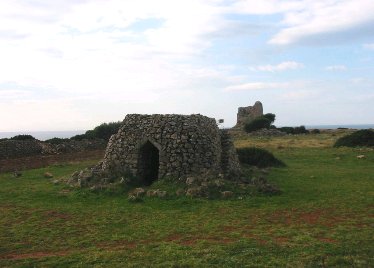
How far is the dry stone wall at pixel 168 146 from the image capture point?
18.0m

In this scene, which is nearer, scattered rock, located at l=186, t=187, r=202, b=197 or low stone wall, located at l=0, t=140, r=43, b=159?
scattered rock, located at l=186, t=187, r=202, b=197

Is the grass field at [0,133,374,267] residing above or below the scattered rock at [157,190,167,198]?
below

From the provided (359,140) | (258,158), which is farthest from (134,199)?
(359,140)

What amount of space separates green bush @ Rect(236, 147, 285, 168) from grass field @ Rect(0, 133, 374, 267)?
658 centimetres

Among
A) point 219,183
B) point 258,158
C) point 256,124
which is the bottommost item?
point 219,183

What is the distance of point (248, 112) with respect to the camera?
7488 centimetres

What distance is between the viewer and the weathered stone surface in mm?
73312

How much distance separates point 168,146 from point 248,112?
5817cm

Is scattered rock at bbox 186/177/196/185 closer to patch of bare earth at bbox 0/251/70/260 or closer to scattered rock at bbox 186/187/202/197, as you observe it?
scattered rock at bbox 186/187/202/197

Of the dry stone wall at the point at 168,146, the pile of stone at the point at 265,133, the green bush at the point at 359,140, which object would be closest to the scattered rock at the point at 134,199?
the dry stone wall at the point at 168,146

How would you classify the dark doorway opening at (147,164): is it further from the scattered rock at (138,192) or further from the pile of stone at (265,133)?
the pile of stone at (265,133)

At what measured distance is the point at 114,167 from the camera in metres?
19.3

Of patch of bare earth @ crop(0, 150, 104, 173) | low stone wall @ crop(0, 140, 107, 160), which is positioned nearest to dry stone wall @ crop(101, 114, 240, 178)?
Answer: patch of bare earth @ crop(0, 150, 104, 173)

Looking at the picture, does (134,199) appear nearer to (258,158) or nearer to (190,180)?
(190,180)
